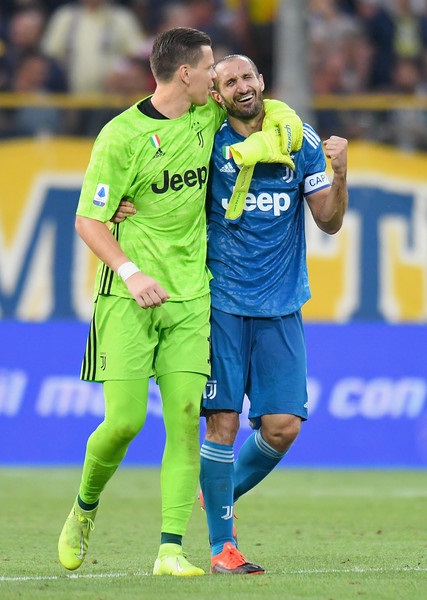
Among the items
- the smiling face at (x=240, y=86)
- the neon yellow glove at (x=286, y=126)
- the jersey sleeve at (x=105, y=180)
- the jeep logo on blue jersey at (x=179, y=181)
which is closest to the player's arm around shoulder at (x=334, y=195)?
the neon yellow glove at (x=286, y=126)

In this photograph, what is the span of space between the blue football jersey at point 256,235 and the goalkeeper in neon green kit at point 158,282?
0.18 metres

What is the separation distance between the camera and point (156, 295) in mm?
5828

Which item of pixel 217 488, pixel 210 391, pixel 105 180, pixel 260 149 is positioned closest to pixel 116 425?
pixel 210 391

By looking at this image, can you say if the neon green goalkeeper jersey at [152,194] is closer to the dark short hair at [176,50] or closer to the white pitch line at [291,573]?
the dark short hair at [176,50]

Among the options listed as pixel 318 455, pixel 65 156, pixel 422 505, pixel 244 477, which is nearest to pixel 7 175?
pixel 65 156

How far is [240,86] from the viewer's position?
20.9 ft

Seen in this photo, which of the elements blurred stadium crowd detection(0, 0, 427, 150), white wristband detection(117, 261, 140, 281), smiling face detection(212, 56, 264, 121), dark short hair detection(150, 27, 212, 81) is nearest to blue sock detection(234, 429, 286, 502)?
white wristband detection(117, 261, 140, 281)

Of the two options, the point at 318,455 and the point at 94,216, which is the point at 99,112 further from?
the point at 94,216

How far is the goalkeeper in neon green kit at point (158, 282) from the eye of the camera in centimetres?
607

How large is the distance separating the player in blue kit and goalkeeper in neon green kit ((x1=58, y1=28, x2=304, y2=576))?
0.19 metres

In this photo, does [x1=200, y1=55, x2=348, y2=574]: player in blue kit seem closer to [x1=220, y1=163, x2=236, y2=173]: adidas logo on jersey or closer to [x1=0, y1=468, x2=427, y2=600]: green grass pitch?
[x1=220, y1=163, x2=236, y2=173]: adidas logo on jersey

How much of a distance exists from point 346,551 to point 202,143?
2.26 meters

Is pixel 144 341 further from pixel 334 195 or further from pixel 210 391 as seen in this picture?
pixel 334 195

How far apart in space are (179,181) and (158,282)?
1.55ft
